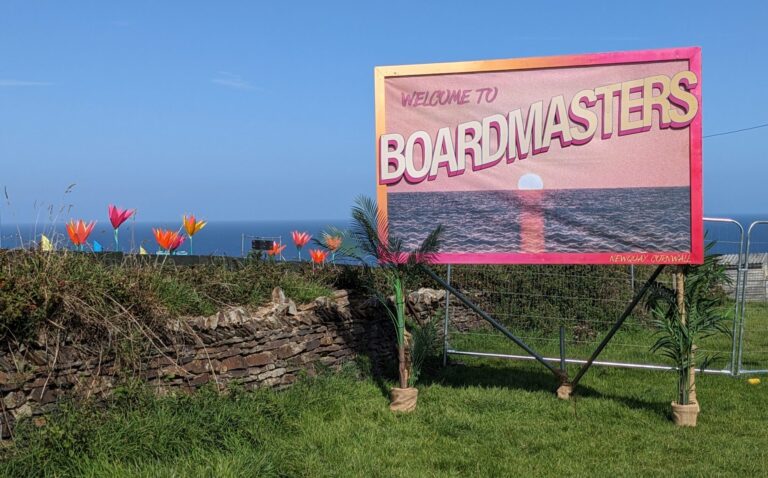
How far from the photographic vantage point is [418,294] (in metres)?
10.2

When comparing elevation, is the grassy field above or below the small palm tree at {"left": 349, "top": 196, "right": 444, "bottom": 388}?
below

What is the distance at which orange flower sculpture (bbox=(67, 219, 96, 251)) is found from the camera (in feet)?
25.8

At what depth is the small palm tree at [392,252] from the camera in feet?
24.5

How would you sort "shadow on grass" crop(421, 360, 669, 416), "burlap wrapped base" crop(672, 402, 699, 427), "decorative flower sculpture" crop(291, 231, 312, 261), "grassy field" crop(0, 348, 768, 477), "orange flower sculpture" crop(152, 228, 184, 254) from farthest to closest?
"decorative flower sculpture" crop(291, 231, 312, 261), "orange flower sculpture" crop(152, 228, 184, 254), "shadow on grass" crop(421, 360, 669, 416), "burlap wrapped base" crop(672, 402, 699, 427), "grassy field" crop(0, 348, 768, 477)

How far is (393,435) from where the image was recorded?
656 cm

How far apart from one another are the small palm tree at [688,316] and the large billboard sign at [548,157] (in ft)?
1.16

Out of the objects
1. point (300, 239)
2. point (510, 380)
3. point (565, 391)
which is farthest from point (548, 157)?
point (300, 239)

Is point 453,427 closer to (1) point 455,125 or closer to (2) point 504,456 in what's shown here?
(2) point 504,456

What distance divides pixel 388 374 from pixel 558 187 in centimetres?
296

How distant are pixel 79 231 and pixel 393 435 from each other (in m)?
4.34

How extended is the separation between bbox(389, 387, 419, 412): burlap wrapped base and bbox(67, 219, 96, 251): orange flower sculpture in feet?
12.1

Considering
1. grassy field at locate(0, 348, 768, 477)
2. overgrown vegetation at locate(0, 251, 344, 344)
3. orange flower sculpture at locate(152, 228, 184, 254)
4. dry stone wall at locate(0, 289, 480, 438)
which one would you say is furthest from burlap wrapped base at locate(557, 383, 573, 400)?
orange flower sculpture at locate(152, 228, 184, 254)

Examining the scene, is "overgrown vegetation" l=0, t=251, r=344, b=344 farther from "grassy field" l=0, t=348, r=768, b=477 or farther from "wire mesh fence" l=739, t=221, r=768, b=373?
"wire mesh fence" l=739, t=221, r=768, b=373

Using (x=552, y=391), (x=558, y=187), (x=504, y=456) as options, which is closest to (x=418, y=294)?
(x=552, y=391)
